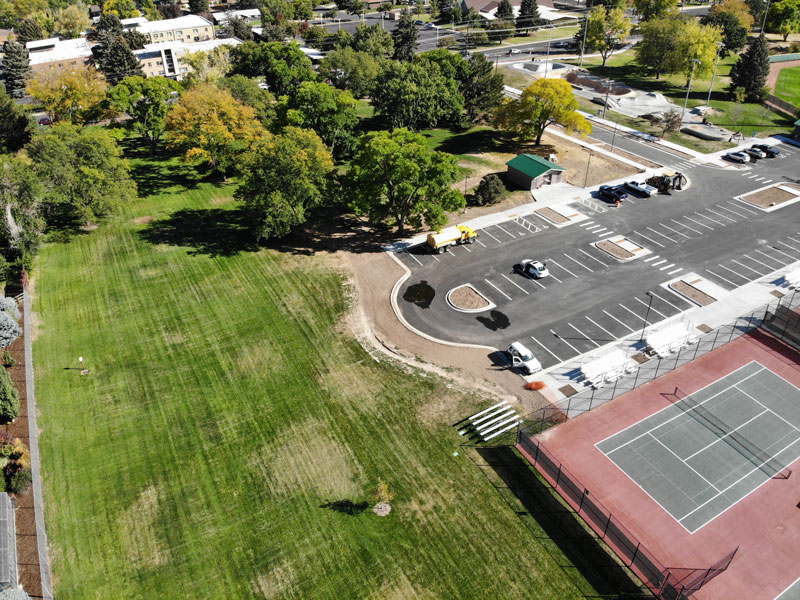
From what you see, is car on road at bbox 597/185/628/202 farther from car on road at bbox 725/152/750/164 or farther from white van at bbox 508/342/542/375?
white van at bbox 508/342/542/375

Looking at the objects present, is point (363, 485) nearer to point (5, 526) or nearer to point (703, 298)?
point (5, 526)

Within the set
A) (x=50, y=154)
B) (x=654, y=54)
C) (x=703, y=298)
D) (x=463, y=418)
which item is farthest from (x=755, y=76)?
(x=50, y=154)

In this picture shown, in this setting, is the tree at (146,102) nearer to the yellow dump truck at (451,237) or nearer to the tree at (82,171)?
the tree at (82,171)

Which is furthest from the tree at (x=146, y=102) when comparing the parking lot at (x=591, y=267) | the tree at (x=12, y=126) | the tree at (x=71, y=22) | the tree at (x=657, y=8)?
the tree at (x=657, y=8)

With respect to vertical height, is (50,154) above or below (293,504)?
above

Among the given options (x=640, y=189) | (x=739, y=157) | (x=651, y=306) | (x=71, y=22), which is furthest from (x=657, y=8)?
(x=71, y=22)

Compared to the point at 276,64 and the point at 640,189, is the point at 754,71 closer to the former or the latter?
the point at 640,189

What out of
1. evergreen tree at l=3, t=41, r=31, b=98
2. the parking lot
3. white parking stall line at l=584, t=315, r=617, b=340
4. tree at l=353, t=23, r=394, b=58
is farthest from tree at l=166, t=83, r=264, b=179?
evergreen tree at l=3, t=41, r=31, b=98
